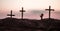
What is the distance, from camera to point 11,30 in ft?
58.5

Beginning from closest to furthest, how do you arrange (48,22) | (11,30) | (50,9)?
(11,30) → (48,22) → (50,9)

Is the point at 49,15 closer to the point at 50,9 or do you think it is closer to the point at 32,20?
the point at 50,9

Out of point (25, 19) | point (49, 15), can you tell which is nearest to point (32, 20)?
point (25, 19)

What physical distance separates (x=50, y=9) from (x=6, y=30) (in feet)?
27.0

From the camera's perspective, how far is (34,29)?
18609mm

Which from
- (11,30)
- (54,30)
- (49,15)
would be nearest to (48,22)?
(49,15)

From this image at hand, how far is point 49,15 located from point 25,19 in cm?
353

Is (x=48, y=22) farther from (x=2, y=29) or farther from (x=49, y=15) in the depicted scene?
(x=2, y=29)

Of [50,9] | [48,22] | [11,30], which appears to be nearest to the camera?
[11,30]

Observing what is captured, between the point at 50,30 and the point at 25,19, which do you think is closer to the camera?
→ the point at 50,30

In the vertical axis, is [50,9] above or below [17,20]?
above

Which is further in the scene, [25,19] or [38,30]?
[25,19]

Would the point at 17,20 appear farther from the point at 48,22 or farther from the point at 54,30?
the point at 54,30

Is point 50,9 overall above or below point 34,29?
above
